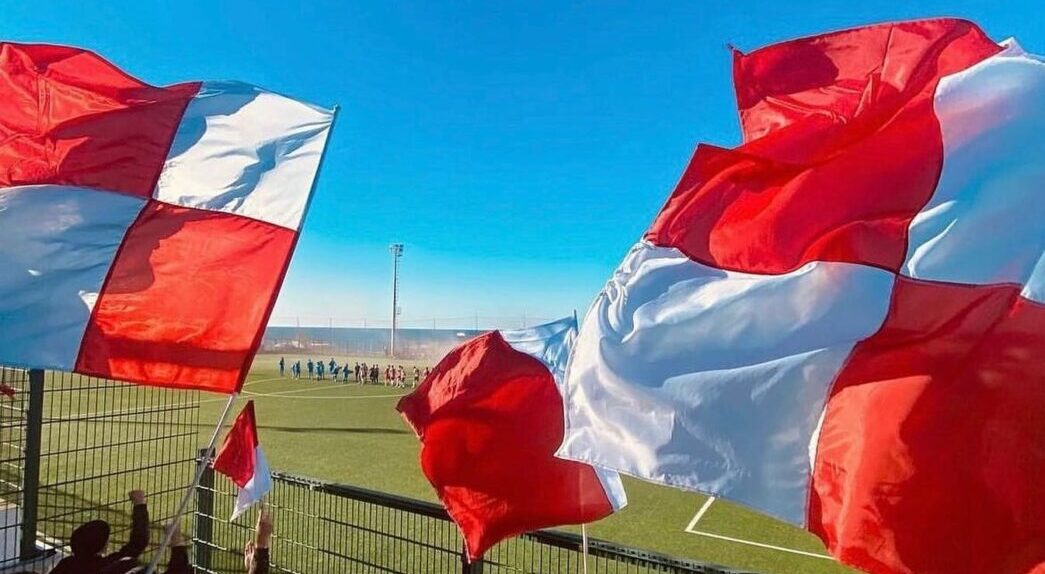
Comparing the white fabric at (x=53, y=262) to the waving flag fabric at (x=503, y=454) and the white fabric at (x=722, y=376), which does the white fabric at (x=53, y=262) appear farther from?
the white fabric at (x=722, y=376)

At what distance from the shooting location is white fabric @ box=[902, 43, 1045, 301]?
2.46m

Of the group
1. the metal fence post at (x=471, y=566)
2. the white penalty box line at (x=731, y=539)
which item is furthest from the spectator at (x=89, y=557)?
the white penalty box line at (x=731, y=539)

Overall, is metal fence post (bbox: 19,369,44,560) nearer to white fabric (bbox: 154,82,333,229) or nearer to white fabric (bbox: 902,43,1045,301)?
white fabric (bbox: 154,82,333,229)

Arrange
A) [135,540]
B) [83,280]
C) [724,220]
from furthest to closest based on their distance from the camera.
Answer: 1. [135,540]
2. [83,280]
3. [724,220]

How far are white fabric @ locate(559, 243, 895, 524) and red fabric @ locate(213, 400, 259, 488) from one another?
3.43 metres

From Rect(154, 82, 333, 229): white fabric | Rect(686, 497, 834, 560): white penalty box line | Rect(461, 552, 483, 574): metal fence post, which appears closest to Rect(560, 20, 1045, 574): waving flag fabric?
Rect(461, 552, 483, 574): metal fence post

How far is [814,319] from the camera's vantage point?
2.66m

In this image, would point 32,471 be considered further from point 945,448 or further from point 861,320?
point 945,448

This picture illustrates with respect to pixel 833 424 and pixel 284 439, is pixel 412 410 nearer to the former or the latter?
pixel 833 424

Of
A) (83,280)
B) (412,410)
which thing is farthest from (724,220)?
(83,280)

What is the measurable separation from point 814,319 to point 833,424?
16.7 inches

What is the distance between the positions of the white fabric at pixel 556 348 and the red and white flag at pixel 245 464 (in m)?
2.25

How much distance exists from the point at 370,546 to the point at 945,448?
16.1 ft

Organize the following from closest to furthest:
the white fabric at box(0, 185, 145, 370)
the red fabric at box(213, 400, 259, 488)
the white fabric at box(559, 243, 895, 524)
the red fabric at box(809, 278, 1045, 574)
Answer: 1. the red fabric at box(809, 278, 1045, 574)
2. the white fabric at box(559, 243, 895, 524)
3. the white fabric at box(0, 185, 145, 370)
4. the red fabric at box(213, 400, 259, 488)
